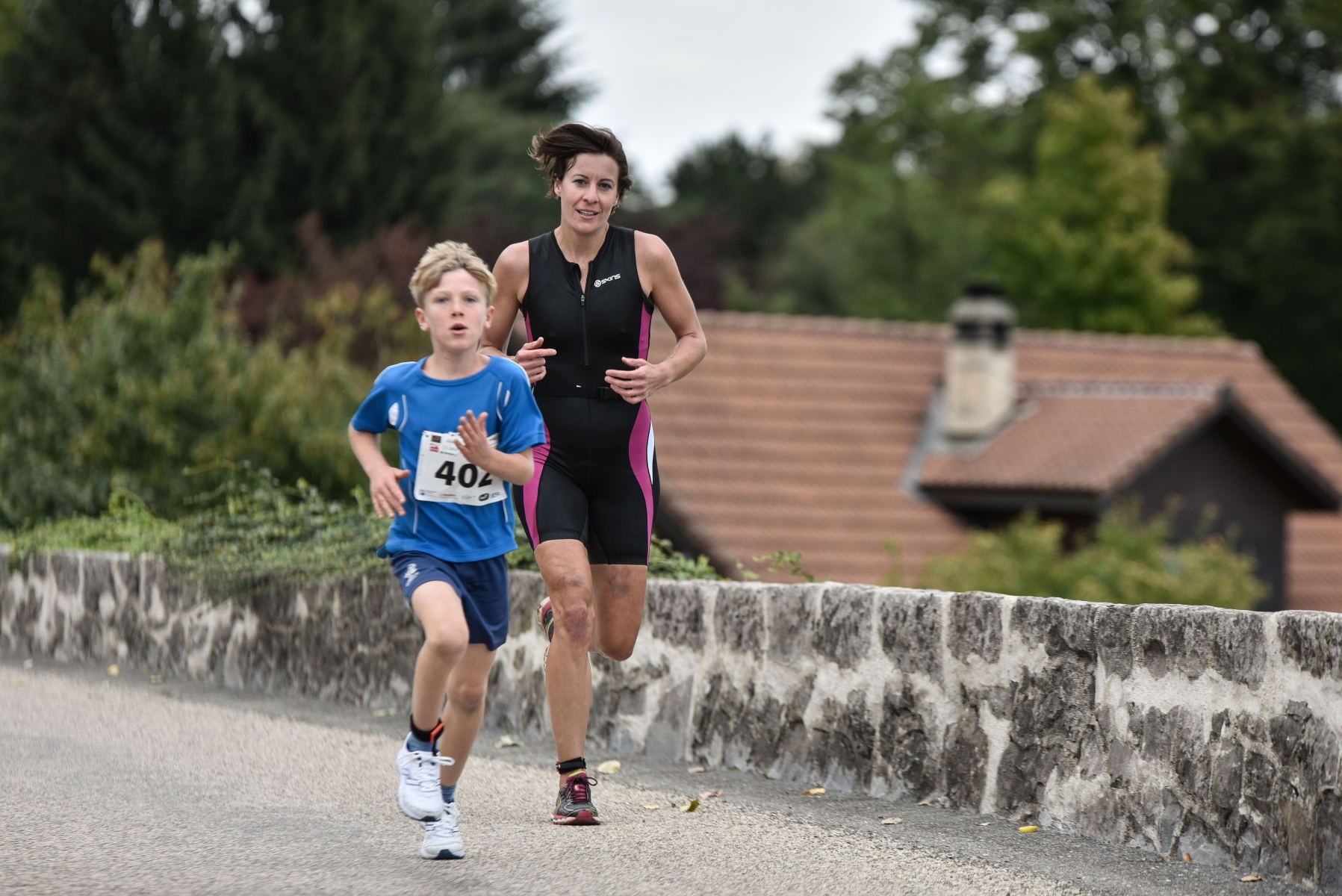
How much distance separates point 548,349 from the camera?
18.4 feet

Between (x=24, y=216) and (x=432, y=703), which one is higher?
(x=24, y=216)

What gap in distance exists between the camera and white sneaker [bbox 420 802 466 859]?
4.93 meters

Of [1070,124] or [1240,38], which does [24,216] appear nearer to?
[1070,124]

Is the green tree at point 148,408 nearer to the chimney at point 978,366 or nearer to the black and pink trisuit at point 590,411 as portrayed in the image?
the black and pink trisuit at point 590,411

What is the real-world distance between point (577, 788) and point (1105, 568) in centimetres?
1536

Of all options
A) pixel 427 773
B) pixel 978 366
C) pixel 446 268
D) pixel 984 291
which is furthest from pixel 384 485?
pixel 984 291

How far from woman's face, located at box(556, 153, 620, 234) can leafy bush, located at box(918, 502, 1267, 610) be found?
44.2 ft

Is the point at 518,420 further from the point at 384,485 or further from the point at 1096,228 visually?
the point at 1096,228

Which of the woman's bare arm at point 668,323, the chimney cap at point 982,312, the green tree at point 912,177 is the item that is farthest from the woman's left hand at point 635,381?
the green tree at point 912,177

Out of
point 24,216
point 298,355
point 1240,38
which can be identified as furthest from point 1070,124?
point 298,355

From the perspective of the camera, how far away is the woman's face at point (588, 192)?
5.67m

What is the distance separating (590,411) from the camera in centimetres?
564

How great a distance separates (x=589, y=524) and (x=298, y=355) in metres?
10.7

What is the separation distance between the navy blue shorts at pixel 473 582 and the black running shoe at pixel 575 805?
25.3 inches
